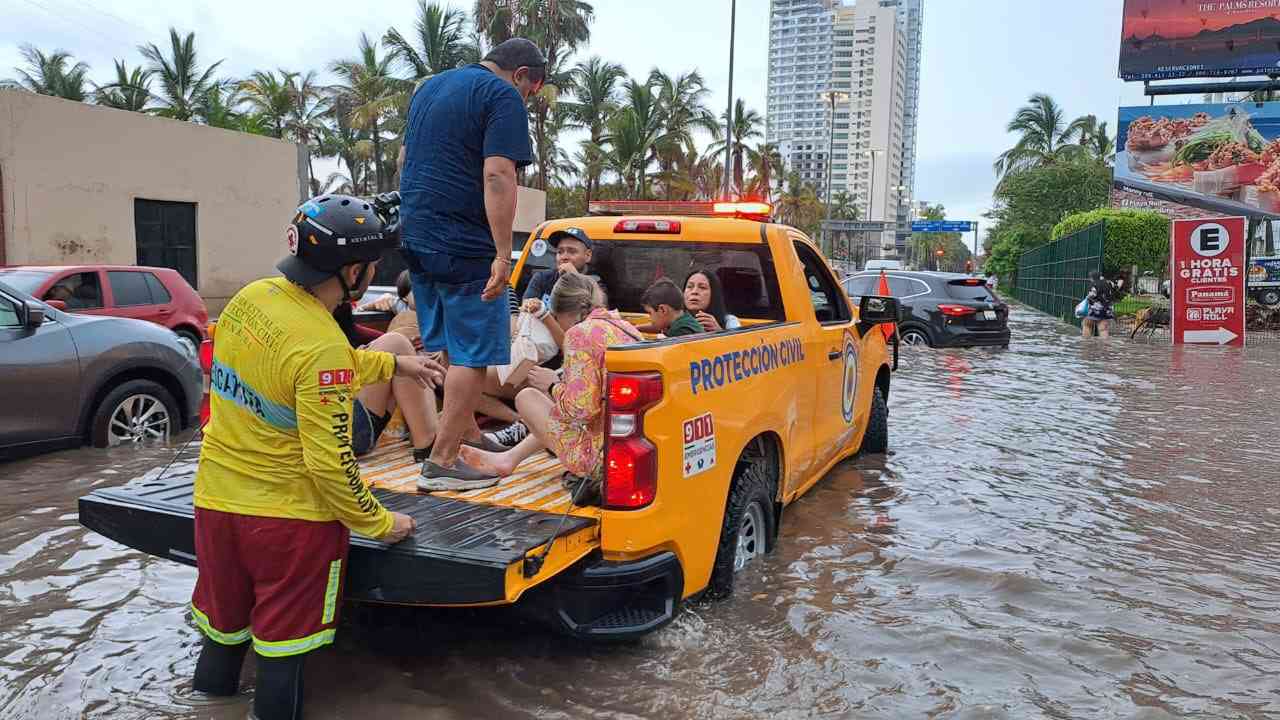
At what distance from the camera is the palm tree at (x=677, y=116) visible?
4512 cm

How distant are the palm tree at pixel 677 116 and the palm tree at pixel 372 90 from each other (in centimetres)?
1163

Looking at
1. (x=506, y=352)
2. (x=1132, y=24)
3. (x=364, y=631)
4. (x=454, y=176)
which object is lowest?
(x=364, y=631)

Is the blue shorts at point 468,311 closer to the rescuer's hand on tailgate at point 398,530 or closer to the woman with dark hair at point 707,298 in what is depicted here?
the rescuer's hand on tailgate at point 398,530

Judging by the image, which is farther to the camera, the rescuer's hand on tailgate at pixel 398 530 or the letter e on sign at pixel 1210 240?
the letter e on sign at pixel 1210 240

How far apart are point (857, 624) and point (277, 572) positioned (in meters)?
2.57

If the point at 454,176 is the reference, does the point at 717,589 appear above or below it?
below

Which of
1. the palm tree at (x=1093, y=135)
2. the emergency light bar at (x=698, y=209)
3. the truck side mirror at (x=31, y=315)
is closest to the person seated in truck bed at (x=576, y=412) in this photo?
the emergency light bar at (x=698, y=209)

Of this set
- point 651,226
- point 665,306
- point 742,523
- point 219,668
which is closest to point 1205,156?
point 651,226

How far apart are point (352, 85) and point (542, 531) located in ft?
141

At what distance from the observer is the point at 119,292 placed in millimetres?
10898

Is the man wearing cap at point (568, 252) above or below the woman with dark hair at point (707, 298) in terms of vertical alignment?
above

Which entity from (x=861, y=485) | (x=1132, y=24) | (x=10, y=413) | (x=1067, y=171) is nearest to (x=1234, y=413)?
(x=861, y=485)

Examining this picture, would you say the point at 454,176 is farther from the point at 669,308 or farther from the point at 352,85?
the point at 352,85

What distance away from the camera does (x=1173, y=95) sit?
4325 centimetres
